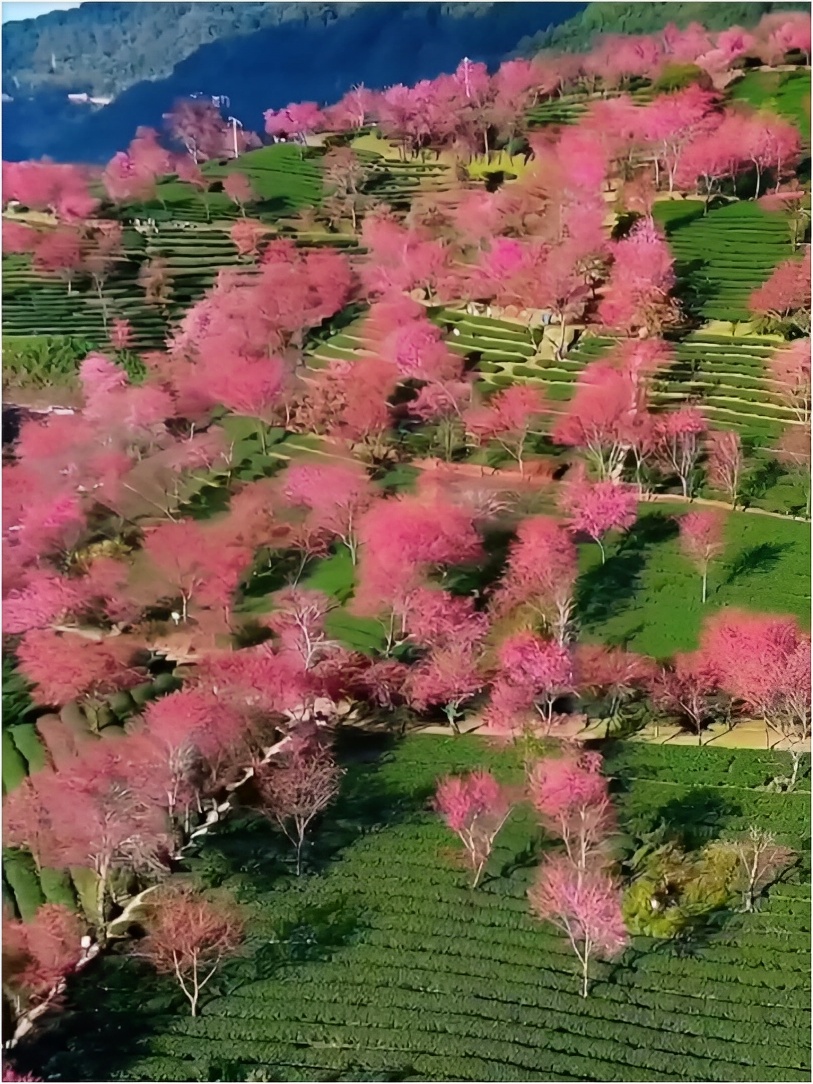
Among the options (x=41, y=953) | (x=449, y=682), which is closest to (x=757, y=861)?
(x=449, y=682)

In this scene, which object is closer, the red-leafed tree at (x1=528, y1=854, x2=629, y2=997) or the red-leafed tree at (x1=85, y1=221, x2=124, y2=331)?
the red-leafed tree at (x1=528, y1=854, x2=629, y2=997)

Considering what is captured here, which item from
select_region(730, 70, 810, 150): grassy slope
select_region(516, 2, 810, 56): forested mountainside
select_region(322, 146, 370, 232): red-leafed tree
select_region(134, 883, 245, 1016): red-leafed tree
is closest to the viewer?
select_region(134, 883, 245, 1016): red-leafed tree

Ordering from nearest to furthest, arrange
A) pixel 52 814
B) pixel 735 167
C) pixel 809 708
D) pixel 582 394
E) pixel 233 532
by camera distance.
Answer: pixel 52 814 < pixel 809 708 < pixel 233 532 < pixel 582 394 < pixel 735 167

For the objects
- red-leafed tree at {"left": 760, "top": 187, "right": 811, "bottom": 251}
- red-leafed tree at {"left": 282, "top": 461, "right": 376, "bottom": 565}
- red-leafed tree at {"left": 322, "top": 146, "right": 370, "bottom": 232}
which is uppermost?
red-leafed tree at {"left": 322, "top": 146, "right": 370, "bottom": 232}

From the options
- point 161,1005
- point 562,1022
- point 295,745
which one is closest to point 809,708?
point 562,1022

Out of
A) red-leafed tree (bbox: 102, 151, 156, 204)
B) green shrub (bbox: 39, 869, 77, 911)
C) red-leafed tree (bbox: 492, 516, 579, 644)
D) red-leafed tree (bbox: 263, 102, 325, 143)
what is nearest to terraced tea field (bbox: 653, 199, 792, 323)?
red-leafed tree (bbox: 492, 516, 579, 644)

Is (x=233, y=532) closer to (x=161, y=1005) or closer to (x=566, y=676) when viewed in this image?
(x=566, y=676)

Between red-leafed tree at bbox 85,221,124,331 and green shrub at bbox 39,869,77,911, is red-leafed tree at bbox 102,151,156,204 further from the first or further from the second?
green shrub at bbox 39,869,77,911
